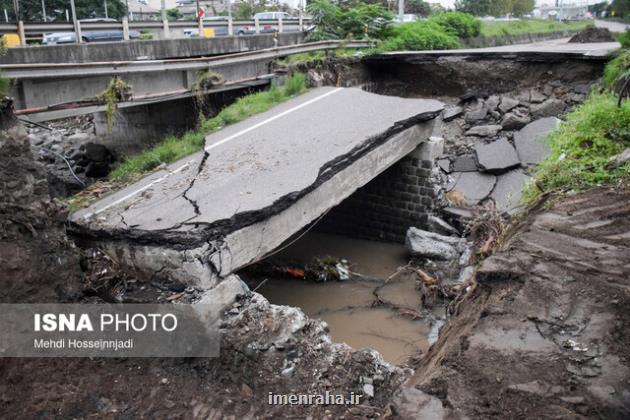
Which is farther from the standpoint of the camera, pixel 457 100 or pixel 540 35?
pixel 540 35

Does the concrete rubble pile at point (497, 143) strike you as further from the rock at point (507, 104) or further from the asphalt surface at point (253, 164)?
the asphalt surface at point (253, 164)

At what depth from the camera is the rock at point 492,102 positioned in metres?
14.2

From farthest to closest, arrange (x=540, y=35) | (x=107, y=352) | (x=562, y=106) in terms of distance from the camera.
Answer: (x=540, y=35) → (x=562, y=106) → (x=107, y=352)

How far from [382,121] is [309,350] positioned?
550cm

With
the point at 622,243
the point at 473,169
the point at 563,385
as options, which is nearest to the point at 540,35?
the point at 473,169

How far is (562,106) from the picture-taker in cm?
1363

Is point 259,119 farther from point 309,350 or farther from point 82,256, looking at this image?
point 309,350

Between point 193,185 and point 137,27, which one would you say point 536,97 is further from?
point 137,27

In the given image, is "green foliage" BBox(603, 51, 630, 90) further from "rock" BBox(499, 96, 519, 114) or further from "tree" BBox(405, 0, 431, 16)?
"tree" BBox(405, 0, 431, 16)

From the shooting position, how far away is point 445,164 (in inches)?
504

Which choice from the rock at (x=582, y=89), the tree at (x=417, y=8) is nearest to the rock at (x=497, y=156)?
the rock at (x=582, y=89)

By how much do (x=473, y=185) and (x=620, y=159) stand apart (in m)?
5.79

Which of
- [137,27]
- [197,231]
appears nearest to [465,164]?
[197,231]

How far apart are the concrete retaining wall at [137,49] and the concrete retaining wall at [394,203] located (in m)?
5.65
